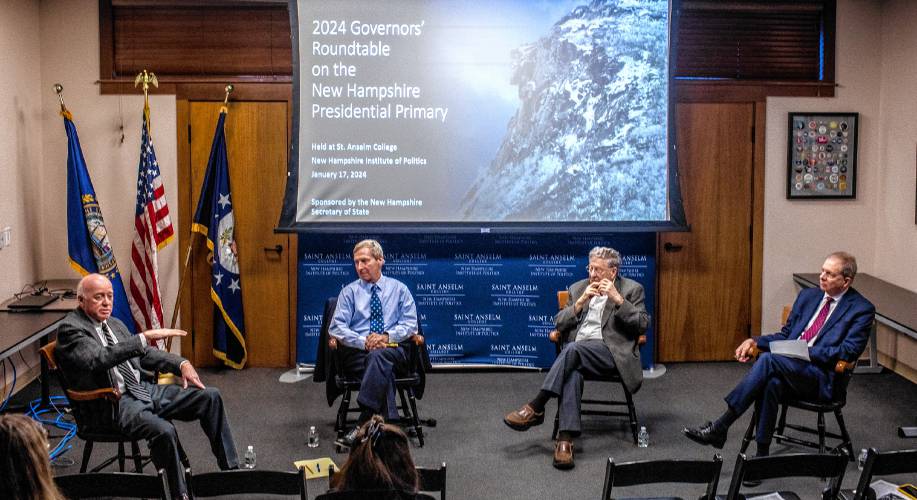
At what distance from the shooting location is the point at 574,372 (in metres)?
5.46

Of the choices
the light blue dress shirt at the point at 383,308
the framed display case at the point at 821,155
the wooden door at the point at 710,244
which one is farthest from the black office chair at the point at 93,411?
the framed display case at the point at 821,155

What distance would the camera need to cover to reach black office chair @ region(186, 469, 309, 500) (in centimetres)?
333

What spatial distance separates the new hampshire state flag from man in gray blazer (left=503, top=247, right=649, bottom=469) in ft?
7.39

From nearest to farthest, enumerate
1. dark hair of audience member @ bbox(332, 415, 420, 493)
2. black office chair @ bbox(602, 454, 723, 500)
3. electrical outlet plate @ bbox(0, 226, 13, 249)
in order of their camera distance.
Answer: dark hair of audience member @ bbox(332, 415, 420, 493) < black office chair @ bbox(602, 454, 723, 500) < electrical outlet plate @ bbox(0, 226, 13, 249)

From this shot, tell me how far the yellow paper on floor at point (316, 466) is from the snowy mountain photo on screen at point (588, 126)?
2.19 metres

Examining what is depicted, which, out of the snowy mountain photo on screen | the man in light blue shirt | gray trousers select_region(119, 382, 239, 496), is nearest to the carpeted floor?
the man in light blue shirt

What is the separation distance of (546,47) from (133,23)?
281 cm

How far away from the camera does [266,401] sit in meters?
6.34

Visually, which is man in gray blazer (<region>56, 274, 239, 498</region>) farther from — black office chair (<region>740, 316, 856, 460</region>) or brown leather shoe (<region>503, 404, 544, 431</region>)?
black office chair (<region>740, 316, 856, 460</region>)

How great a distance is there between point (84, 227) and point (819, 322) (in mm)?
4514

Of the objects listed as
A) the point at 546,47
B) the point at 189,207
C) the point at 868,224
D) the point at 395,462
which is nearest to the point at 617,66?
the point at 546,47

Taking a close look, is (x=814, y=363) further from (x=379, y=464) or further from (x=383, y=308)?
(x=379, y=464)

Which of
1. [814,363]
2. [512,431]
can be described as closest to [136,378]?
[512,431]

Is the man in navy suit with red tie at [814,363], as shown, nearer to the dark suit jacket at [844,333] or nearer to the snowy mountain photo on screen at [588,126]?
the dark suit jacket at [844,333]
